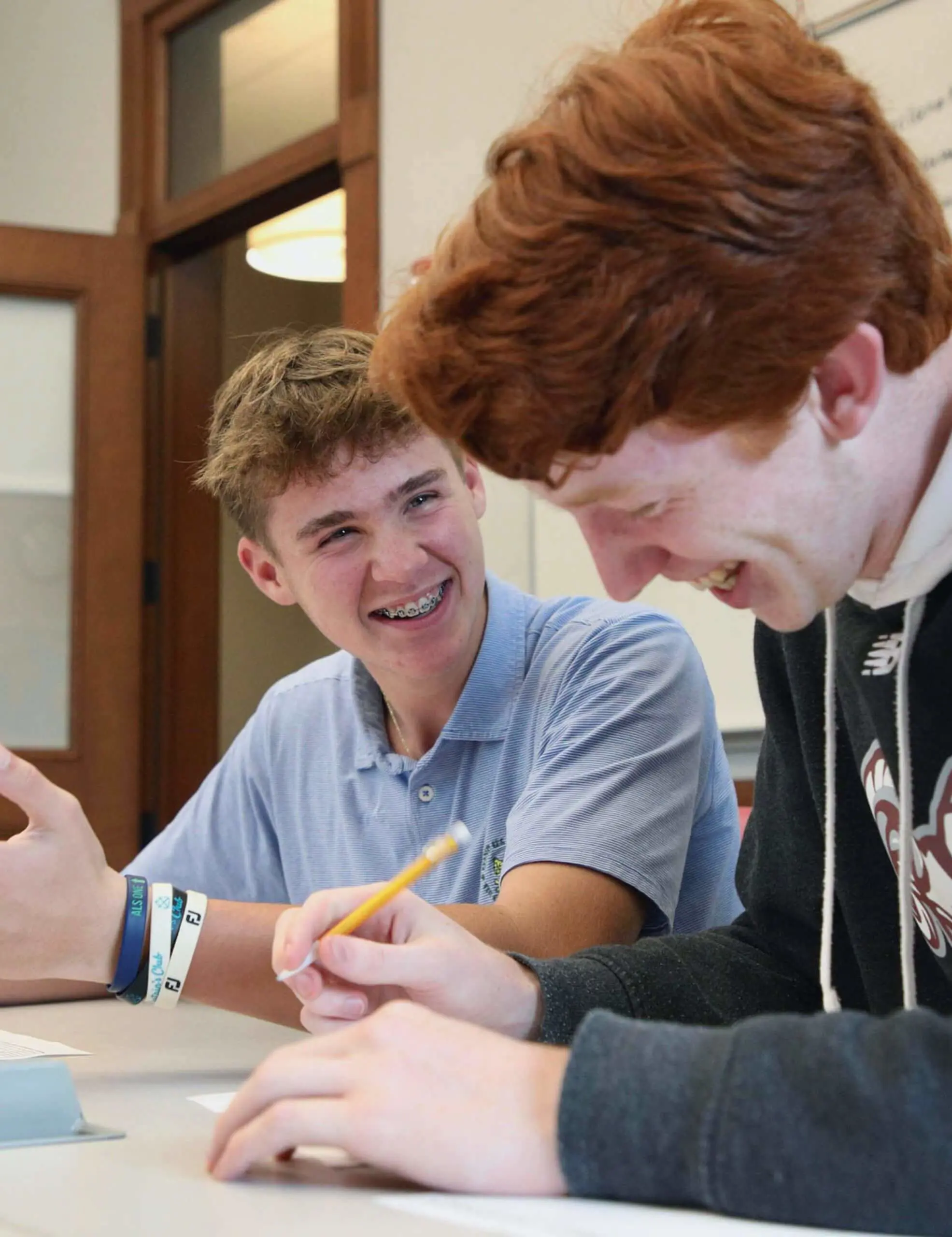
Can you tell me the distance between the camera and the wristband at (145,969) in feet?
4.24

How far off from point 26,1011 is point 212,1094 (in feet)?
1.93

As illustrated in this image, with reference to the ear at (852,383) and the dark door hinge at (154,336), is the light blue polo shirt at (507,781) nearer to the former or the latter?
the ear at (852,383)

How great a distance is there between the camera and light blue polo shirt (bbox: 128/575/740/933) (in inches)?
54.5

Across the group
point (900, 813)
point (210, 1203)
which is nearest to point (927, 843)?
point (900, 813)

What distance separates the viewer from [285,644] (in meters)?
4.72

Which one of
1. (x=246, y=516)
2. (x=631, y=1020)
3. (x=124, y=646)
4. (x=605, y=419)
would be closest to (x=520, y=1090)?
(x=631, y=1020)

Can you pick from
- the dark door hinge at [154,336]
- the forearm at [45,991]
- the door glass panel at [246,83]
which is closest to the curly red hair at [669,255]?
the forearm at [45,991]

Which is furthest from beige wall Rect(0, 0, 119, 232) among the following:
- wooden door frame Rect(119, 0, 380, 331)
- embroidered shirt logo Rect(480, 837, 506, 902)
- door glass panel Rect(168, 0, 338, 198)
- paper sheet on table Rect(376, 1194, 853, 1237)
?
paper sheet on table Rect(376, 1194, 853, 1237)

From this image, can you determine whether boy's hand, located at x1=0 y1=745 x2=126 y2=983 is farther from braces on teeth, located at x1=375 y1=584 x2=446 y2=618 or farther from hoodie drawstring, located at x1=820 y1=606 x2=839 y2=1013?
hoodie drawstring, located at x1=820 y1=606 x2=839 y2=1013

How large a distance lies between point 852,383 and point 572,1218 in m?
0.45

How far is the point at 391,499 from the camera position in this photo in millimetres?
1564

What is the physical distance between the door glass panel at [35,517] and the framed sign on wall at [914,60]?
2.03 m

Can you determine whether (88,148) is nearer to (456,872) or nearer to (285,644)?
(285,644)

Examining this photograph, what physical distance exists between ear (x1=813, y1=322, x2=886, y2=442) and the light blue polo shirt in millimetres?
592
